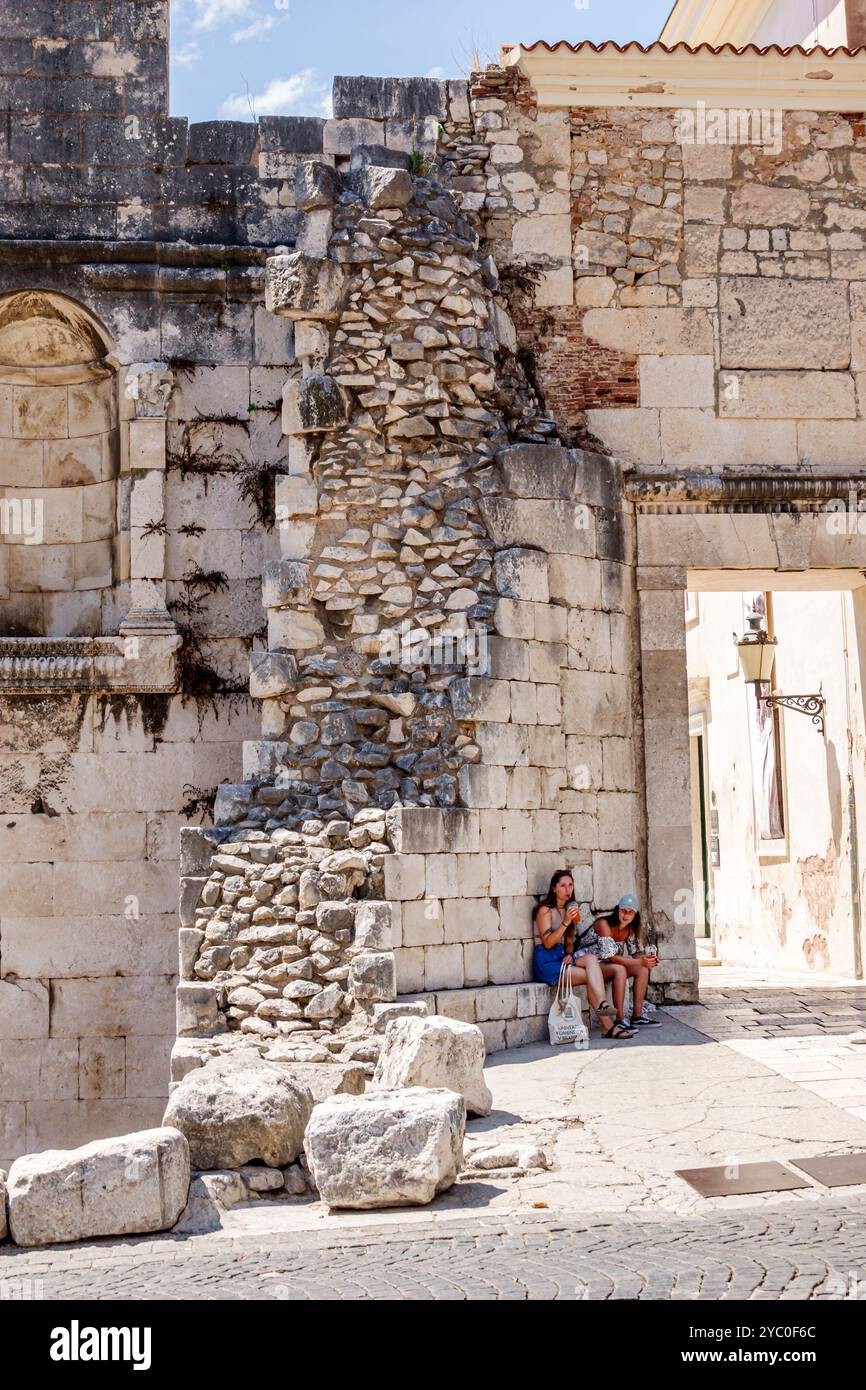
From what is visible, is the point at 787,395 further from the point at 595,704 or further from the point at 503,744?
the point at 503,744

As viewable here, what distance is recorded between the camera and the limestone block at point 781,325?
10.2 m

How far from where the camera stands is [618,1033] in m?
8.24

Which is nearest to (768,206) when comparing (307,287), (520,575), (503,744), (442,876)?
(307,287)

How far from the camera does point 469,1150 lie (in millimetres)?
5859

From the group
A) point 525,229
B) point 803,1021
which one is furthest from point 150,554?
point 803,1021

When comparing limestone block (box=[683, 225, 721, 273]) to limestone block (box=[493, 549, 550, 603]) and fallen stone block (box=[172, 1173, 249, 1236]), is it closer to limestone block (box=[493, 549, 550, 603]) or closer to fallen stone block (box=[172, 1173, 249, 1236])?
limestone block (box=[493, 549, 550, 603])

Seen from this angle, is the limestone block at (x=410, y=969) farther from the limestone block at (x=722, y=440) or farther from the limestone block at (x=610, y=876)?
the limestone block at (x=722, y=440)

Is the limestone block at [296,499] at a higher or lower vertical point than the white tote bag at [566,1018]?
higher

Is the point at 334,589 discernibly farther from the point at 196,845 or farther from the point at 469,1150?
the point at 469,1150

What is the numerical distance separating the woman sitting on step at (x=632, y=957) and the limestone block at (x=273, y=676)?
2374mm

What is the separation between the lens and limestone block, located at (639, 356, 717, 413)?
10086mm

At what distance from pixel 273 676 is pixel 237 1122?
3329 mm
